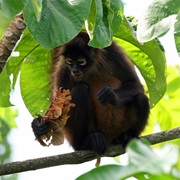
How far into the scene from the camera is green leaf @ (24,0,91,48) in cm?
304

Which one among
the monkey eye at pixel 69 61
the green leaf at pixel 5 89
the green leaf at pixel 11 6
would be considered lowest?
the monkey eye at pixel 69 61

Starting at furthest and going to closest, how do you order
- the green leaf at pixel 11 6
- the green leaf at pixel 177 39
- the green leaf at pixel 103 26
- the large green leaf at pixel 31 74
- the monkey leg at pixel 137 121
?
the monkey leg at pixel 137 121, the large green leaf at pixel 31 74, the green leaf at pixel 103 26, the green leaf at pixel 177 39, the green leaf at pixel 11 6

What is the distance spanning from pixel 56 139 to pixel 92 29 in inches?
56.8

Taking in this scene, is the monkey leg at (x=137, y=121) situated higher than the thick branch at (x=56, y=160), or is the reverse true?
the thick branch at (x=56, y=160)

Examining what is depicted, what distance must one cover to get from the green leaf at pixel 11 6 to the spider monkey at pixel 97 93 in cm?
287

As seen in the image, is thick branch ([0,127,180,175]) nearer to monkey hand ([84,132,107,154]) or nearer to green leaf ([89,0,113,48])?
monkey hand ([84,132,107,154])

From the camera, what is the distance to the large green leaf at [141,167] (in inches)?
47.0

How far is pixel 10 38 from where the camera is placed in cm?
395

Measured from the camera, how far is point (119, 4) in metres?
3.72

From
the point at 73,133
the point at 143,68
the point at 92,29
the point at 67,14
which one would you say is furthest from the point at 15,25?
the point at 73,133

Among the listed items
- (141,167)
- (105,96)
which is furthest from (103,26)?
(141,167)

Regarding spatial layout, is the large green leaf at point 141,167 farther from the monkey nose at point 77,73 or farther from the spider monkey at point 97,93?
the monkey nose at point 77,73

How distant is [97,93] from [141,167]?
4466 millimetres

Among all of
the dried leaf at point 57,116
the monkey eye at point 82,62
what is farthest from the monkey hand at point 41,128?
the monkey eye at point 82,62
